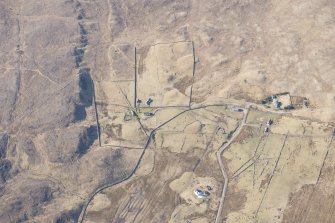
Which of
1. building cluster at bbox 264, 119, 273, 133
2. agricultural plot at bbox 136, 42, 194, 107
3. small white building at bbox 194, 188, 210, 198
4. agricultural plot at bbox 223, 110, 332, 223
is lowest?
small white building at bbox 194, 188, 210, 198

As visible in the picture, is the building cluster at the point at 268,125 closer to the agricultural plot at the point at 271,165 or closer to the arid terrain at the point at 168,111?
the arid terrain at the point at 168,111

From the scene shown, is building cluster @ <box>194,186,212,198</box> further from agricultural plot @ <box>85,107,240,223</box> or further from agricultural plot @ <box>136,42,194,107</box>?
agricultural plot @ <box>136,42,194,107</box>

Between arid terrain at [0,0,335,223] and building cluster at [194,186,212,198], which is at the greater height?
arid terrain at [0,0,335,223]

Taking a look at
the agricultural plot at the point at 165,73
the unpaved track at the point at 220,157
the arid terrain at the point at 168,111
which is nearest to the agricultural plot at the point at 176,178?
the arid terrain at the point at 168,111

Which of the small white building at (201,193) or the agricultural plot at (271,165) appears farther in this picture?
the small white building at (201,193)

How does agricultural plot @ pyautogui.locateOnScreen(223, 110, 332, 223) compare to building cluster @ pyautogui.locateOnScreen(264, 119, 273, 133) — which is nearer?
agricultural plot @ pyautogui.locateOnScreen(223, 110, 332, 223)

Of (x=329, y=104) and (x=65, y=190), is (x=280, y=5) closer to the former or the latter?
(x=329, y=104)

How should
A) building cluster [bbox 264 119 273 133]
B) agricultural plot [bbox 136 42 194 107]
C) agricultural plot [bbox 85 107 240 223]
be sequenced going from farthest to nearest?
1. agricultural plot [bbox 136 42 194 107]
2. building cluster [bbox 264 119 273 133]
3. agricultural plot [bbox 85 107 240 223]

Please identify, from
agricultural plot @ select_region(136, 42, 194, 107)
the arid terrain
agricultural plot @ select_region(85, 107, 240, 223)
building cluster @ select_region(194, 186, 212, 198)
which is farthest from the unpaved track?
agricultural plot @ select_region(136, 42, 194, 107)

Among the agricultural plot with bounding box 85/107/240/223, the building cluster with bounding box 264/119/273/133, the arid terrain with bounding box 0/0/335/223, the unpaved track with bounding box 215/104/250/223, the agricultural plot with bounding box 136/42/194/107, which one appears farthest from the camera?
the agricultural plot with bounding box 136/42/194/107

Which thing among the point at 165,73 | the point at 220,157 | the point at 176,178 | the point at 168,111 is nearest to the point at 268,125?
the point at 220,157
